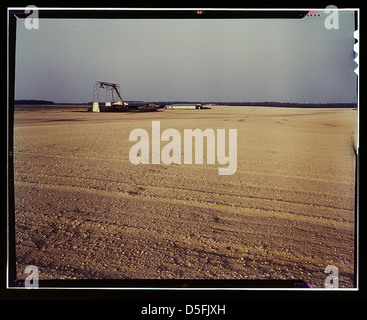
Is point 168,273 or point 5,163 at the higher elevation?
point 5,163

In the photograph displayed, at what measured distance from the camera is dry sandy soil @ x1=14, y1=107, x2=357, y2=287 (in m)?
2.20

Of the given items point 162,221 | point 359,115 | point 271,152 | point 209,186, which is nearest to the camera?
point 359,115

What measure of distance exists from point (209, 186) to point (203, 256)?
4.78 feet

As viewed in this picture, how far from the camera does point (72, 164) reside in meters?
4.49

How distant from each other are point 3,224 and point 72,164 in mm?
2481

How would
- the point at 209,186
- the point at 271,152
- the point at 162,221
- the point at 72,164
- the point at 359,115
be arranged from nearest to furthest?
1. the point at 359,115
2. the point at 162,221
3. the point at 209,186
4. the point at 72,164
5. the point at 271,152

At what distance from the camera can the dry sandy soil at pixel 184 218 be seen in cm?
220

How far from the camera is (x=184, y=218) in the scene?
112 inches

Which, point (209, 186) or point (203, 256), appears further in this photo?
point (209, 186)

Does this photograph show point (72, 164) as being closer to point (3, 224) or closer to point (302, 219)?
point (3, 224)

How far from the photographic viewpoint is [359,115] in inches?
79.4
